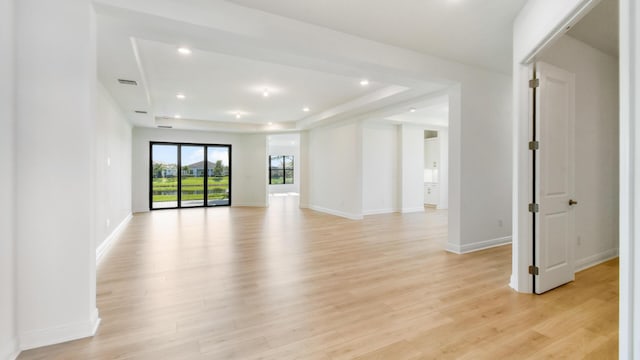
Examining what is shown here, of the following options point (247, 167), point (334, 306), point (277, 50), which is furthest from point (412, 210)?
point (277, 50)

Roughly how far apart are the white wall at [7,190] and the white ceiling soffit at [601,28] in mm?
4914

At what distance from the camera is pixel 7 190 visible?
1.97 meters

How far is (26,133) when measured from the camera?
2.09 m

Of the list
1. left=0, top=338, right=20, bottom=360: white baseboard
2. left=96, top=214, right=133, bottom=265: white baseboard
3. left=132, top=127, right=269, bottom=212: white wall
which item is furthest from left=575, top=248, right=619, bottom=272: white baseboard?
left=132, top=127, right=269, bottom=212: white wall

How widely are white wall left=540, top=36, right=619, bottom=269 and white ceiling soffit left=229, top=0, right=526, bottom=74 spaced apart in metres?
0.81

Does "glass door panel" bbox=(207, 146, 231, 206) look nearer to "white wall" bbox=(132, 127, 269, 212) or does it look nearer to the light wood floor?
"white wall" bbox=(132, 127, 269, 212)

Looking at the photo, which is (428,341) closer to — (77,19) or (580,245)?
(580,245)

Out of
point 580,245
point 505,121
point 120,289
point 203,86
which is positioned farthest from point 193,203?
point 580,245

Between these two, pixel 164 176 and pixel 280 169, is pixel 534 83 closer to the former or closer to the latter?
pixel 164 176

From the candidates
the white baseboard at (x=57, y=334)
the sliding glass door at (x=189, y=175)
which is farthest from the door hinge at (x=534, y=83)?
the sliding glass door at (x=189, y=175)

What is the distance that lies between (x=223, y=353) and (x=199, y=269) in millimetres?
1968

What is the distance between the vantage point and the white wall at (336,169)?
Result: 25.9ft

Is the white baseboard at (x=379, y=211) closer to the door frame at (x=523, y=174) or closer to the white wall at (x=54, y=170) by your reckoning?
the door frame at (x=523, y=174)
